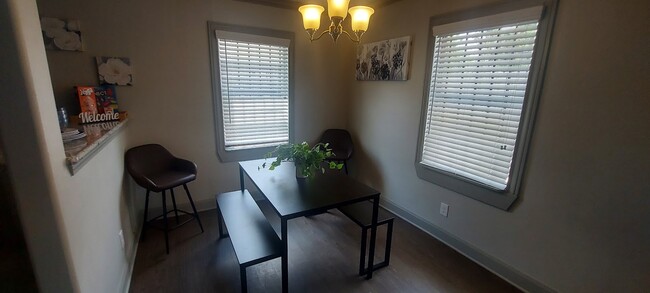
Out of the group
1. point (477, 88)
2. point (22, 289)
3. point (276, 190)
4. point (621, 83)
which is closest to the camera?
point (22, 289)

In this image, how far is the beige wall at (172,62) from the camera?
7.04 ft

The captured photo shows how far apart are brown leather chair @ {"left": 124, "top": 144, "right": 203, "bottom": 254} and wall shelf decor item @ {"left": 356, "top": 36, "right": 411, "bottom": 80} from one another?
2167mm

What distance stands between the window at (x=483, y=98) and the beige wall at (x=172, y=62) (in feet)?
5.08

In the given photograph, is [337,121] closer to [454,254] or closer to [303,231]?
[303,231]

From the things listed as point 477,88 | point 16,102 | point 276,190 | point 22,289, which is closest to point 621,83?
point 477,88

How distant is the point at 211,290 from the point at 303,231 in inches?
38.3

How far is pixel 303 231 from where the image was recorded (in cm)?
256

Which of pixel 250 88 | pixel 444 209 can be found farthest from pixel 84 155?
pixel 444 209

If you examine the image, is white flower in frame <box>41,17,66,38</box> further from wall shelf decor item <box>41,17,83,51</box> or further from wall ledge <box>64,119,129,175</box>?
wall ledge <box>64,119,129,175</box>

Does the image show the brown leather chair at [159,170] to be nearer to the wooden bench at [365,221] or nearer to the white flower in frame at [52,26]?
the white flower in frame at [52,26]

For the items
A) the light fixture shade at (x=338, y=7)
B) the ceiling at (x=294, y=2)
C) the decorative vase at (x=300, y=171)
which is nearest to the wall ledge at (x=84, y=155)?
the decorative vase at (x=300, y=171)

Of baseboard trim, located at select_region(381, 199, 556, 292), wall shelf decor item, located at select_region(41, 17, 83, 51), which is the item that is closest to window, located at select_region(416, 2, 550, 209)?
baseboard trim, located at select_region(381, 199, 556, 292)

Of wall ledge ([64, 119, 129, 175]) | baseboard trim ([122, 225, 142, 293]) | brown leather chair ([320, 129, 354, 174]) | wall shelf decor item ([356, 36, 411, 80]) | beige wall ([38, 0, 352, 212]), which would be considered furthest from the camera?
brown leather chair ([320, 129, 354, 174])

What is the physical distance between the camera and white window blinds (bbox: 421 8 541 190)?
5.79 ft
